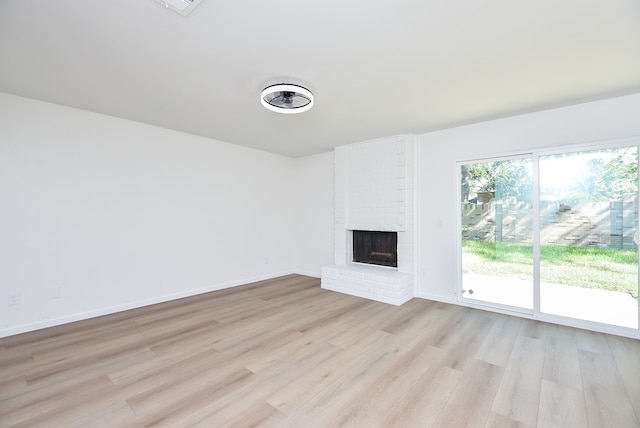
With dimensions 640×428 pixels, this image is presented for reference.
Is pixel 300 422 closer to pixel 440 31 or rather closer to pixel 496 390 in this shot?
pixel 496 390

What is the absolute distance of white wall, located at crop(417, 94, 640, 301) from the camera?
292cm

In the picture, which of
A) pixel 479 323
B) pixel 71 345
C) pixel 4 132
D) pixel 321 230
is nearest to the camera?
pixel 71 345

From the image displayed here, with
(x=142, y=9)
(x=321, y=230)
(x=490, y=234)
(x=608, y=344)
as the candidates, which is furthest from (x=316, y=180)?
(x=608, y=344)

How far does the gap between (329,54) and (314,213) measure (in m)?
3.75

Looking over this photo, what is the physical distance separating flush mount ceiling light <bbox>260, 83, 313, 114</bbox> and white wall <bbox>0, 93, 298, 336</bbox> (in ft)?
7.04

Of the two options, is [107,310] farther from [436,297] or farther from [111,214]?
[436,297]

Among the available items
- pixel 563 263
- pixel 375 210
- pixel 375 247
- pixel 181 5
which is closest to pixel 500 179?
pixel 563 263

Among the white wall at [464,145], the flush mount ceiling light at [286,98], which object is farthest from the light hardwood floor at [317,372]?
the flush mount ceiling light at [286,98]

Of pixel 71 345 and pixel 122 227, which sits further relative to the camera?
pixel 122 227

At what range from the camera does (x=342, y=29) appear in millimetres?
1829

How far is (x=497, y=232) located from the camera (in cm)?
367

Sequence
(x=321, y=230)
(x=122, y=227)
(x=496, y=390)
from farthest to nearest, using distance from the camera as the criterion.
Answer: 1. (x=321, y=230)
2. (x=122, y=227)
3. (x=496, y=390)

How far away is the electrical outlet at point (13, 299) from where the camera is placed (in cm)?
285

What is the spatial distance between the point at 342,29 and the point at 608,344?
3.72 m
